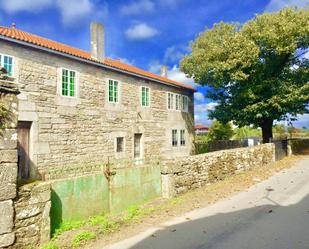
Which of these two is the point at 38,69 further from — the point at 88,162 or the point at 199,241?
the point at 199,241

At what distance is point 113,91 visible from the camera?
16859mm

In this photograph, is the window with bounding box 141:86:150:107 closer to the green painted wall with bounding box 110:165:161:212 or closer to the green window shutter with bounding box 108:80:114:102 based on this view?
the green window shutter with bounding box 108:80:114:102

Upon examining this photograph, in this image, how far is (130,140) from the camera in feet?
58.5

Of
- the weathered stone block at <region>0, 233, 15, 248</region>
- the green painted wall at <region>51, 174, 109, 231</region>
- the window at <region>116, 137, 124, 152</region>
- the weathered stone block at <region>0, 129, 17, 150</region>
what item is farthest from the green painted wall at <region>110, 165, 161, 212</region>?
the window at <region>116, 137, 124, 152</region>

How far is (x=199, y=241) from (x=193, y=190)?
503cm

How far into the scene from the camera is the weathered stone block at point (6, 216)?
5227 mm

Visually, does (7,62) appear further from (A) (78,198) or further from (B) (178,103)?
(B) (178,103)

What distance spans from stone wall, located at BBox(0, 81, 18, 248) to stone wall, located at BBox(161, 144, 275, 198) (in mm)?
5480

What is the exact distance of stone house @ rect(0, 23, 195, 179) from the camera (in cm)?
1223

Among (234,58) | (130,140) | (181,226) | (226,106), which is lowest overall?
(181,226)

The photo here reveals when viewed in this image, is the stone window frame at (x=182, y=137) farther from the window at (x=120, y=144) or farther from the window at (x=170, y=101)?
the window at (x=120, y=144)

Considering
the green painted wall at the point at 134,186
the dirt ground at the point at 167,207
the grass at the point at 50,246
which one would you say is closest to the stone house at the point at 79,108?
the green painted wall at the point at 134,186

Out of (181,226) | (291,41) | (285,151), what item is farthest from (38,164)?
(285,151)

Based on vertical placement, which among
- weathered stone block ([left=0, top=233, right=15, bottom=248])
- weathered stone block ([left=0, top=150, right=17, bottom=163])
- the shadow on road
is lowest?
the shadow on road
